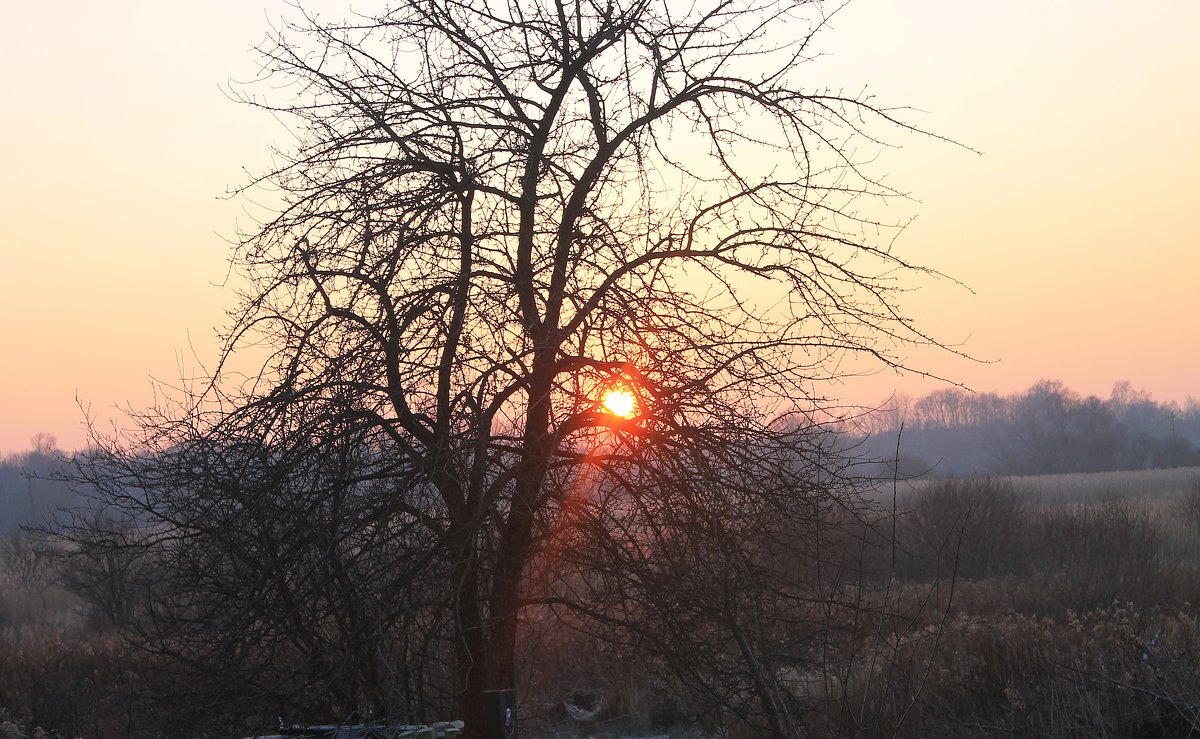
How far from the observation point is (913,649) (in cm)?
793

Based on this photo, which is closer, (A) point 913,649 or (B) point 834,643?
(B) point 834,643

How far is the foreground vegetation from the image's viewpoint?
21.4 feet

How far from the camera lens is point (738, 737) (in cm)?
1109

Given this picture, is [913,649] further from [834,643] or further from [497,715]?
[497,715]

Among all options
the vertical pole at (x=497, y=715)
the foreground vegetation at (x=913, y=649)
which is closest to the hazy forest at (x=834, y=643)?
the foreground vegetation at (x=913, y=649)

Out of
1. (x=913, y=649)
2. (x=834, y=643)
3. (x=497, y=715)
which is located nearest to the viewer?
(x=834, y=643)

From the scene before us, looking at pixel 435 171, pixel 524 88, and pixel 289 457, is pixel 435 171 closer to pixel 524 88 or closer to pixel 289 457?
pixel 524 88

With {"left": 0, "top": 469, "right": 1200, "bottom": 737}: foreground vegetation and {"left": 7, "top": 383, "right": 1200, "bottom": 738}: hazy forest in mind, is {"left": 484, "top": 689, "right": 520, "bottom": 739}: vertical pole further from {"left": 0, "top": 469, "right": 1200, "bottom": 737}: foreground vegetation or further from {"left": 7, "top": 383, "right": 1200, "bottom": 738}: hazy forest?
{"left": 0, "top": 469, "right": 1200, "bottom": 737}: foreground vegetation

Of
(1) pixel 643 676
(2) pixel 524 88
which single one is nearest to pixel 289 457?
(2) pixel 524 88

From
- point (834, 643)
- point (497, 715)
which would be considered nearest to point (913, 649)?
point (834, 643)

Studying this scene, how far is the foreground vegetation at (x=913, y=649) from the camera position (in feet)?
21.4

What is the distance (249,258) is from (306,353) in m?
0.64

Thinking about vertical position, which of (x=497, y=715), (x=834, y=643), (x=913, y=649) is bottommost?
(x=913, y=649)

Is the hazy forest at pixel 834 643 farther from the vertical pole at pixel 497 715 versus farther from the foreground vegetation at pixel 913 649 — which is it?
the vertical pole at pixel 497 715
